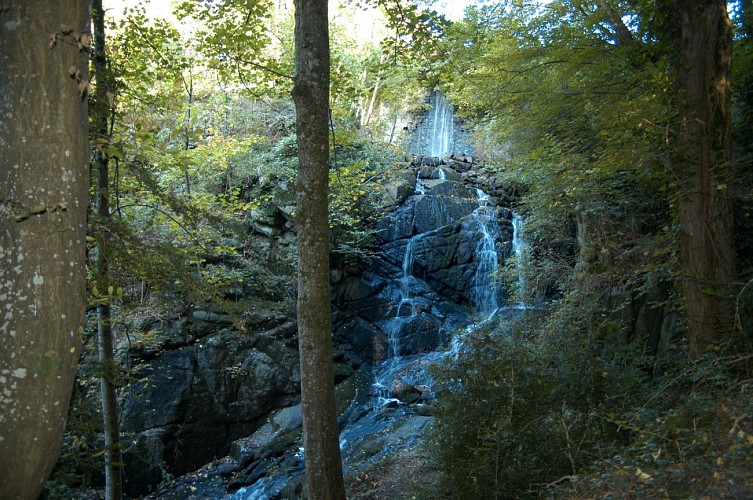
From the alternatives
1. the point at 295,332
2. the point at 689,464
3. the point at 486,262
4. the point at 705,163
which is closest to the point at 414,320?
the point at 486,262

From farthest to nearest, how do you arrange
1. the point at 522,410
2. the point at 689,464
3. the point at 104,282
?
1. the point at 104,282
2. the point at 522,410
3. the point at 689,464

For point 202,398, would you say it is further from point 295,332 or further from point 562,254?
point 562,254

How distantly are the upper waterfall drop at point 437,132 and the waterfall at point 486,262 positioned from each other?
10.6 meters

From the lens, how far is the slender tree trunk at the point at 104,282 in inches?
223

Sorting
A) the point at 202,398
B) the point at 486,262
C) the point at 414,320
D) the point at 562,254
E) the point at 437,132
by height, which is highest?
the point at 437,132

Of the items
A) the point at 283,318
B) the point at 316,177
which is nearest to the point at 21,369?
the point at 316,177

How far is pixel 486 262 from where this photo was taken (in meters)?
16.1

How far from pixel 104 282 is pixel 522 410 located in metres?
4.56

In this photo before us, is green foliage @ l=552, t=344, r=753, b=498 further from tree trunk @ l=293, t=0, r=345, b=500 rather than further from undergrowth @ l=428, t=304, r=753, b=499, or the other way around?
tree trunk @ l=293, t=0, r=345, b=500

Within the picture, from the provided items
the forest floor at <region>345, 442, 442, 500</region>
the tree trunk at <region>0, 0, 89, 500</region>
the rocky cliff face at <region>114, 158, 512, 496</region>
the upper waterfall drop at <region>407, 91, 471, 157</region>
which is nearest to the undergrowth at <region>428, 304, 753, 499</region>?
the forest floor at <region>345, 442, 442, 500</region>

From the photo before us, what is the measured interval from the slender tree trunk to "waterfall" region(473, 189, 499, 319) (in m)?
10.7

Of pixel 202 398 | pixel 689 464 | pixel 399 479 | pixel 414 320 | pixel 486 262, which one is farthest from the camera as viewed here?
pixel 486 262

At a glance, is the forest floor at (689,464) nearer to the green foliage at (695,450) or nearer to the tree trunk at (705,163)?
the green foliage at (695,450)

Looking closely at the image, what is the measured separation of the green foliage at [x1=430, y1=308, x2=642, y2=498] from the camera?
466cm
